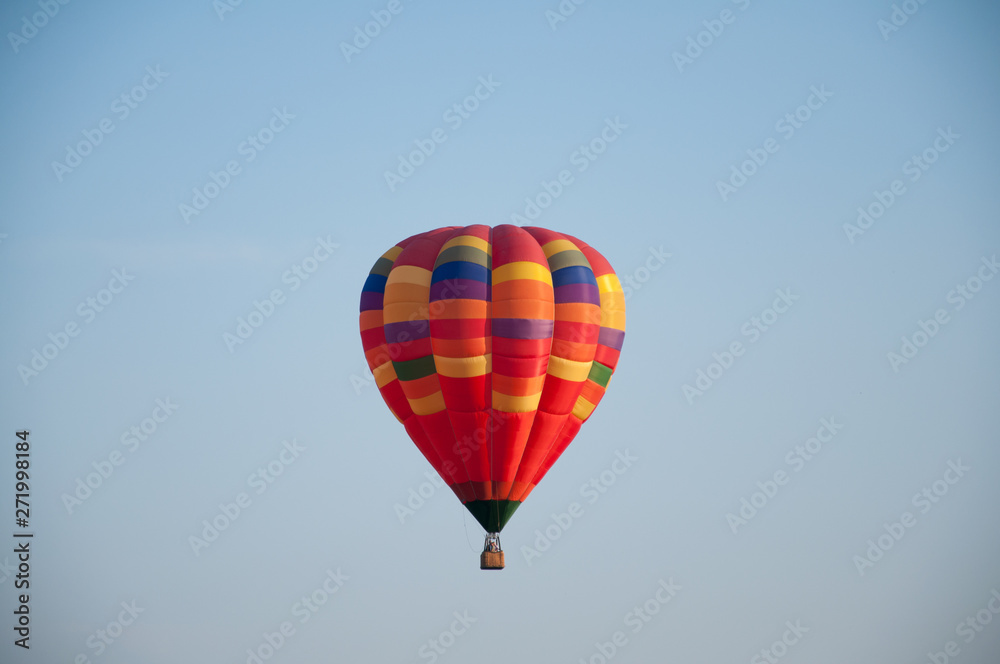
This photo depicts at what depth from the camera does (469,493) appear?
194 feet

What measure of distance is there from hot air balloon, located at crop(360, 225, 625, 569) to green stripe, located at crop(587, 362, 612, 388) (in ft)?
0.07

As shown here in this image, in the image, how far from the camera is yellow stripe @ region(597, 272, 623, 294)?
2347 inches

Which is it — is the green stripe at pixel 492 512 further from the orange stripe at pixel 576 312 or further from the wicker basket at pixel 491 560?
the orange stripe at pixel 576 312

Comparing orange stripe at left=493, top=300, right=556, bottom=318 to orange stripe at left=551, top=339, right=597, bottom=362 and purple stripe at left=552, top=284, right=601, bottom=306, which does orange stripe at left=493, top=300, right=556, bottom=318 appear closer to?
purple stripe at left=552, top=284, right=601, bottom=306

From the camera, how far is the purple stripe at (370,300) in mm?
59844

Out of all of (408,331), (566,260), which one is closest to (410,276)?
(408,331)

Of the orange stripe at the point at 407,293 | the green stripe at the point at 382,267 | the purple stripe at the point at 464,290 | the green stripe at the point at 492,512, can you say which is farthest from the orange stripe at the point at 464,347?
the green stripe at the point at 492,512

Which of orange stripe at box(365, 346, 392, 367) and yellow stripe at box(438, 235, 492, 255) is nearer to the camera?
yellow stripe at box(438, 235, 492, 255)

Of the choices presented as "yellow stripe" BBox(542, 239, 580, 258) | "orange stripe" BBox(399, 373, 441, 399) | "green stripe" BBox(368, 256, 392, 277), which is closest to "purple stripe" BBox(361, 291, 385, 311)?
"green stripe" BBox(368, 256, 392, 277)

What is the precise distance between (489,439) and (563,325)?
115 inches

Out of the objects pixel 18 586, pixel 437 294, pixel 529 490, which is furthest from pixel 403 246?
pixel 18 586

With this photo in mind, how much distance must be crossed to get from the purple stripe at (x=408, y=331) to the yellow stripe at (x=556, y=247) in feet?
10.1

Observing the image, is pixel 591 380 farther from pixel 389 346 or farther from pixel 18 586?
pixel 18 586

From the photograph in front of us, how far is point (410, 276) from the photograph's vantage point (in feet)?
193
